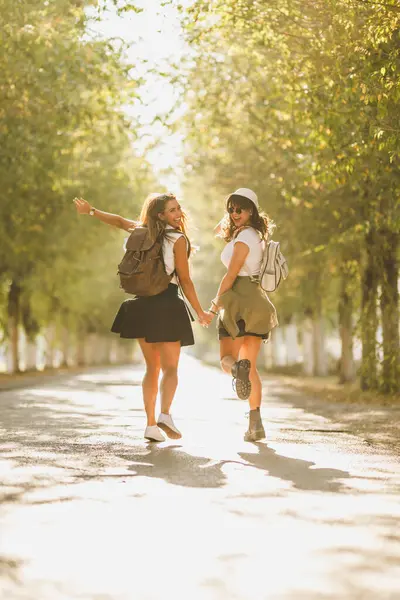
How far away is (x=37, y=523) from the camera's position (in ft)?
18.0

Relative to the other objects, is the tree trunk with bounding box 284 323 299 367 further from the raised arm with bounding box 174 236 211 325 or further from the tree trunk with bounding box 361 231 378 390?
the raised arm with bounding box 174 236 211 325

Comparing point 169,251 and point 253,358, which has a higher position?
point 169,251

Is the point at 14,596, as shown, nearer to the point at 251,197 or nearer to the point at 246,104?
the point at 251,197

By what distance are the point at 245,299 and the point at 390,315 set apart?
10251 mm

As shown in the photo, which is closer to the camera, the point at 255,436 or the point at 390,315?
the point at 255,436

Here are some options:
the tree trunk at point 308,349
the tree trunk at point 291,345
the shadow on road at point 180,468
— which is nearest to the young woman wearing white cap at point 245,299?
the shadow on road at point 180,468

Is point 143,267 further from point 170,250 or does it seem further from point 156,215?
point 156,215

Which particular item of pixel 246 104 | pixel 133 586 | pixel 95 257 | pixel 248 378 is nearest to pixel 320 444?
pixel 248 378

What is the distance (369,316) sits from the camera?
1945 centimetres

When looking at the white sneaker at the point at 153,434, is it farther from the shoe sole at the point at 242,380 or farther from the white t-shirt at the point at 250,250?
the white t-shirt at the point at 250,250

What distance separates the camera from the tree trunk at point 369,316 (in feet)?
61.8

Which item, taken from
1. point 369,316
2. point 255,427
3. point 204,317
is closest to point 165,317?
point 204,317

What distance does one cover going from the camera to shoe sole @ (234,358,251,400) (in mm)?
→ 8922

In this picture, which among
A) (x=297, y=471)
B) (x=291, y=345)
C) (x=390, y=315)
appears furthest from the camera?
(x=291, y=345)
